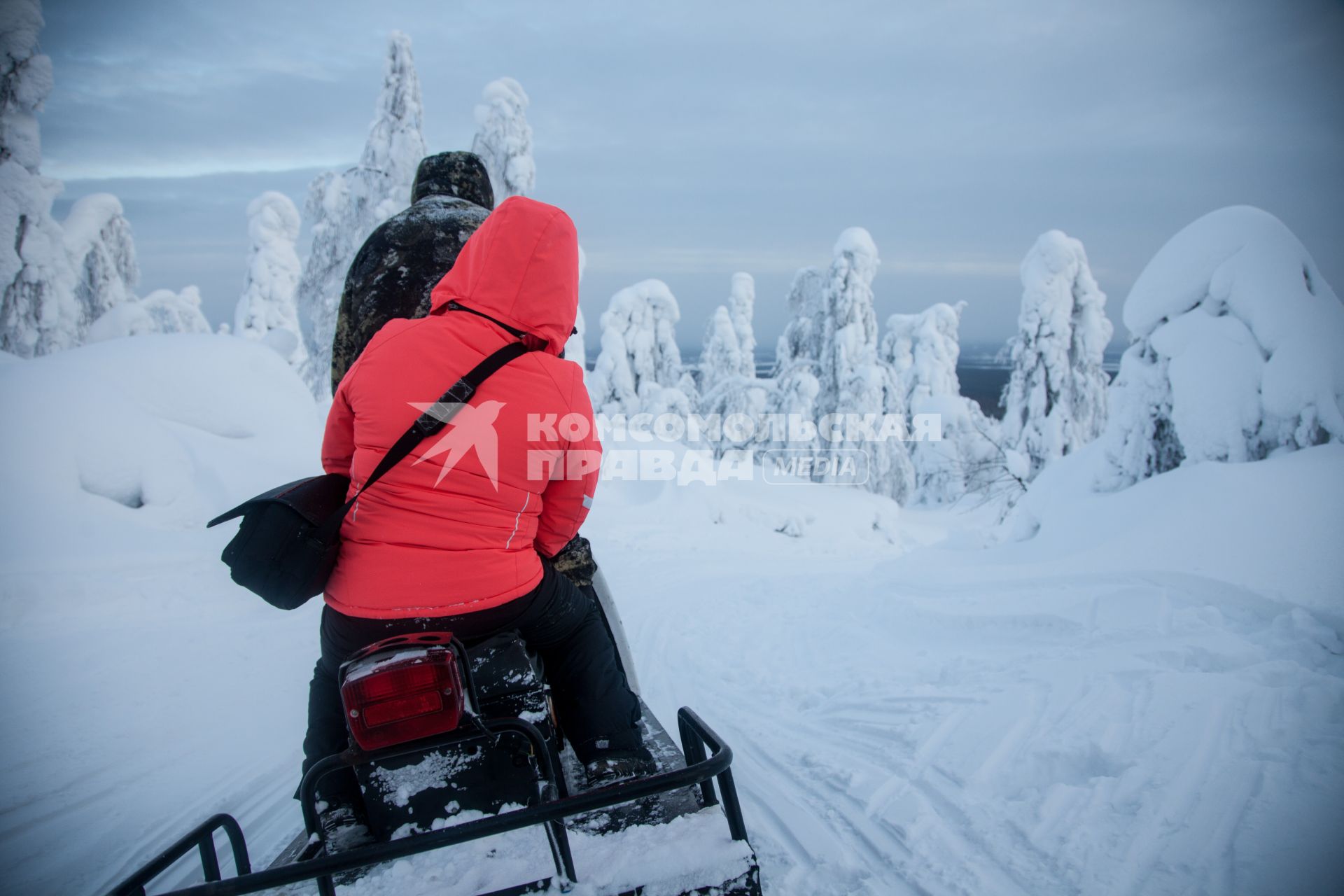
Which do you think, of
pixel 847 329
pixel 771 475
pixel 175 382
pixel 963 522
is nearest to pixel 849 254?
pixel 847 329

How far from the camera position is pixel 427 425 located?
1942mm

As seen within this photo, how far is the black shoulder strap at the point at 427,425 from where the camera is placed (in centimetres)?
195

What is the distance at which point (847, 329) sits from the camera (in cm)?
2403

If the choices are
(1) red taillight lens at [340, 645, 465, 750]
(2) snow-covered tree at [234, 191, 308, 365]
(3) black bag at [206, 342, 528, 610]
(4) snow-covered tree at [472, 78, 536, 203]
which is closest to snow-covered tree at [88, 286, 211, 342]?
(2) snow-covered tree at [234, 191, 308, 365]

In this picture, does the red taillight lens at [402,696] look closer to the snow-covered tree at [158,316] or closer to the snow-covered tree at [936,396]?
the snow-covered tree at [158,316]

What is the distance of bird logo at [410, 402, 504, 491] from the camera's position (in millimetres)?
1956

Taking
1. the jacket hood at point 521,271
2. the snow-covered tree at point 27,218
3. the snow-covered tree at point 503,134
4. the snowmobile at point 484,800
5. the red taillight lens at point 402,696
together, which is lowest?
the snowmobile at point 484,800

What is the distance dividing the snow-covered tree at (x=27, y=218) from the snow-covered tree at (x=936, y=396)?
85.6 feet

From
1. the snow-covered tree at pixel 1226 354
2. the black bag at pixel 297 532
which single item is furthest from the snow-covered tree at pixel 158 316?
the snow-covered tree at pixel 1226 354

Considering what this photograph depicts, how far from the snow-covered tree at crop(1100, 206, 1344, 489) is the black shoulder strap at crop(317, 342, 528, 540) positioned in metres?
7.21

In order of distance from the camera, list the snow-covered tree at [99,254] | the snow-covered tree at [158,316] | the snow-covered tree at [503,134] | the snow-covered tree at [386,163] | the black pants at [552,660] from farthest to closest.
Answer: the snow-covered tree at [99,254] → the snow-covered tree at [158,316] → the snow-covered tree at [386,163] → the snow-covered tree at [503,134] → the black pants at [552,660]

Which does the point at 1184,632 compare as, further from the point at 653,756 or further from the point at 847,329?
the point at 847,329

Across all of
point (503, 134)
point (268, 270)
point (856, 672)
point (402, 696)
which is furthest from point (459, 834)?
point (268, 270)

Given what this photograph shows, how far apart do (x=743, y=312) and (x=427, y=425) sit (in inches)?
1231
